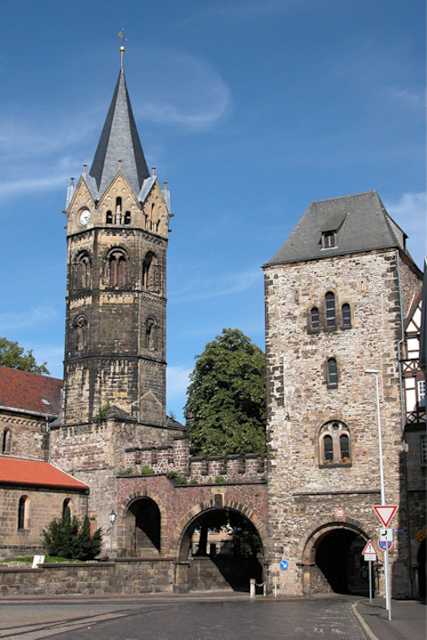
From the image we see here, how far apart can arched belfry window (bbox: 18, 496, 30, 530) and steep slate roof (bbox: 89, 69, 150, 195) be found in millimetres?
18755

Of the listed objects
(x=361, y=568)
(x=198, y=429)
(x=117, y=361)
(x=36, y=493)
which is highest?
(x=117, y=361)

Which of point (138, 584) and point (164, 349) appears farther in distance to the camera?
point (164, 349)

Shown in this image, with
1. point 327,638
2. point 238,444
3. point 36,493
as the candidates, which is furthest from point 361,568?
point 327,638

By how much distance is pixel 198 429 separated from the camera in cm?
4891

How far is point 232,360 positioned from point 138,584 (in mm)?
15899

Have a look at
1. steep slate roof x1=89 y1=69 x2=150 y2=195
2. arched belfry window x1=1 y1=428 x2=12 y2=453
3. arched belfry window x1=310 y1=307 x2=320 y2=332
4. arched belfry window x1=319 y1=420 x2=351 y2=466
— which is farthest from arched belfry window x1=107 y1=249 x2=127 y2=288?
arched belfry window x1=319 y1=420 x2=351 y2=466

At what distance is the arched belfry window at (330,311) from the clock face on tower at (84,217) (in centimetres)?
1802

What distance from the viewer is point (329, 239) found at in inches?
1585

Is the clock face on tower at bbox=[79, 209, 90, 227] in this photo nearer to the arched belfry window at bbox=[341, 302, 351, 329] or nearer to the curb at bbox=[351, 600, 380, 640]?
the arched belfry window at bbox=[341, 302, 351, 329]

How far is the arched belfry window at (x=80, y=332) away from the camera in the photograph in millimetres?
49469

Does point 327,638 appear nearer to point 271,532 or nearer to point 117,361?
point 271,532

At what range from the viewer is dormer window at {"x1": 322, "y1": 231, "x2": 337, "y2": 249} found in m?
40.1

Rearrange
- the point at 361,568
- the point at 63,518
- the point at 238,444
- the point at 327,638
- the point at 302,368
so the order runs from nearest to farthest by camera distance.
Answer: the point at 327,638 → the point at 302,368 → the point at 63,518 → the point at 238,444 → the point at 361,568

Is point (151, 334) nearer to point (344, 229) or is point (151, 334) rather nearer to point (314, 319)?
point (314, 319)
